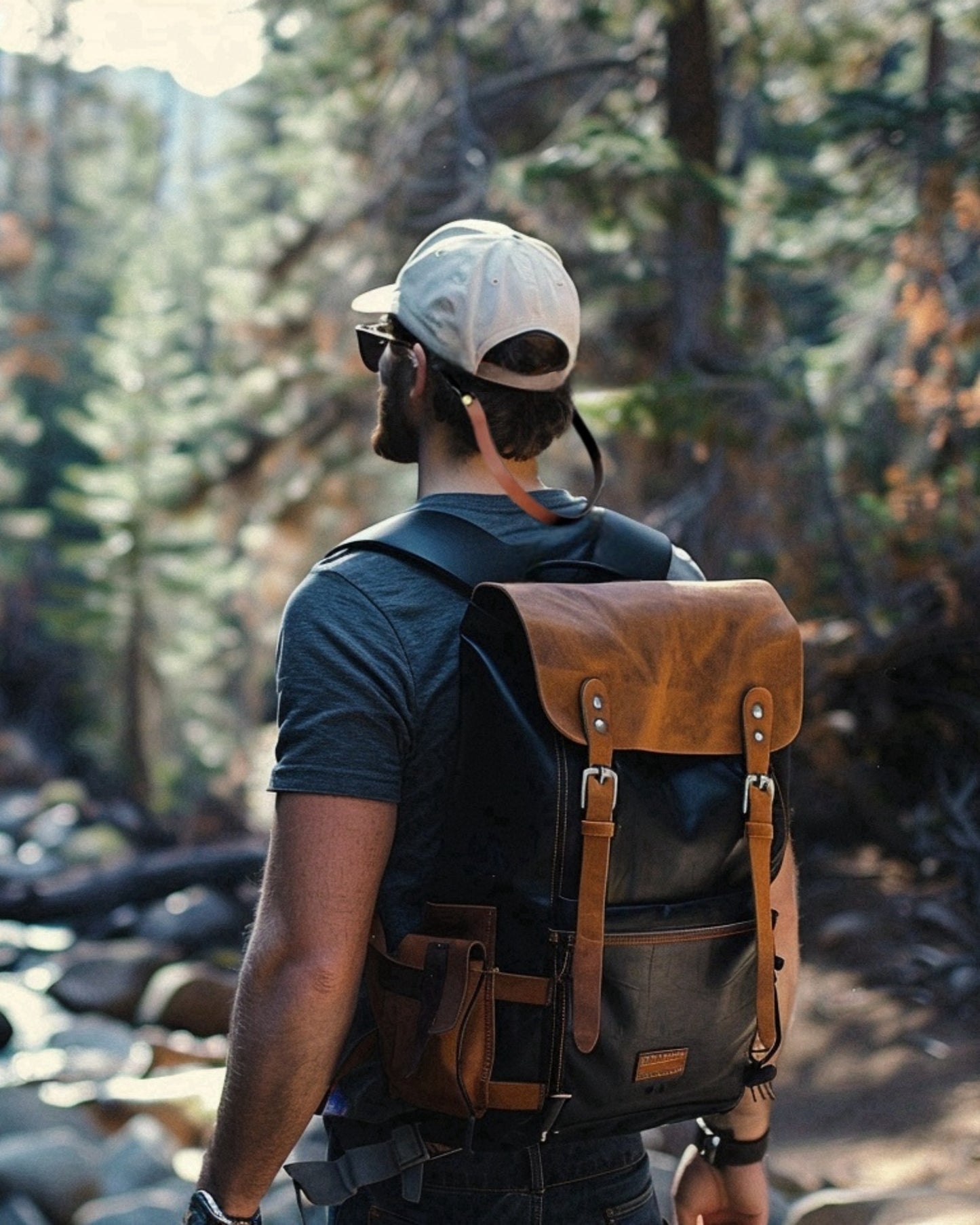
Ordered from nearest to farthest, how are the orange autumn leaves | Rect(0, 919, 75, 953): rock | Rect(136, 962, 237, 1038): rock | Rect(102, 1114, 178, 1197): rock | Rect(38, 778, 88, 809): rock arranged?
Rect(102, 1114, 178, 1197): rock → the orange autumn leaves → Rect(136, 962, 237, 1038): rock → Rect(0, 919, 75, 953): rock → Rect(38, 778, 88, 809): rock

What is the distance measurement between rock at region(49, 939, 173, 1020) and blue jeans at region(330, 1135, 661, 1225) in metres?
8.58

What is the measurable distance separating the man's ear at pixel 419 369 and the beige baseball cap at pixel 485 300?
0.01 meters

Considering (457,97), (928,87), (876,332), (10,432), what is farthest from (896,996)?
(10,432)

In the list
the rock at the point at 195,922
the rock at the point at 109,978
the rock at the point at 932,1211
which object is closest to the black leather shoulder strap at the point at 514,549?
the rock at the point at 932,1211

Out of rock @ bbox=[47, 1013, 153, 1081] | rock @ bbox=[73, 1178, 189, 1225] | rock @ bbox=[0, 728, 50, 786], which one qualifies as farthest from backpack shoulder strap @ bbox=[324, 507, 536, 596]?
rock @ bbox=[0, 728, 50, 786]

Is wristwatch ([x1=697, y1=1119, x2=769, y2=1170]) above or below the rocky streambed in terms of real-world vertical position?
above

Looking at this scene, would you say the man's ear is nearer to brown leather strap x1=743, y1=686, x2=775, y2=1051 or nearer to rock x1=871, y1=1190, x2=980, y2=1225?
brown leather strap x1=743, y1=686, x2=775, y2=1051

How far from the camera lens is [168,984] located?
9.46 meters

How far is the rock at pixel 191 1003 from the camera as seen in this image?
922cm

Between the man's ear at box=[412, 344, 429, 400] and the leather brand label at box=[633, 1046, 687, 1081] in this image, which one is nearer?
the leather brand label at box=[633, 1046, 687, 1081]

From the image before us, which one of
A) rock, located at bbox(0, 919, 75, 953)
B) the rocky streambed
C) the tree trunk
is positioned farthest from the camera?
rock, located at bbox(0, 919, 75, 953)

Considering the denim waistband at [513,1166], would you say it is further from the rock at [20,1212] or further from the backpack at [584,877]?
the rock at [20,1212]

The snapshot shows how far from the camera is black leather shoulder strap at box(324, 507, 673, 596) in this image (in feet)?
5.64

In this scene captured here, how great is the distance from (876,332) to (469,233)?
6799 millimetres
